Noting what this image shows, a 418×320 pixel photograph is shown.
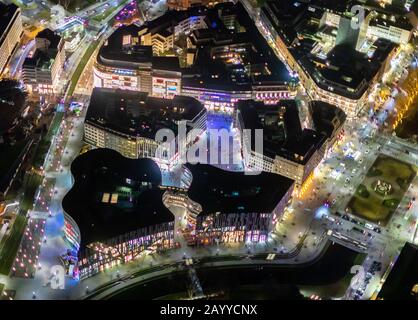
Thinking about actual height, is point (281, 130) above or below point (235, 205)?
above

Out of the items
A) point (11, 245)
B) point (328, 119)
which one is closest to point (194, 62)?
point (328, 119)

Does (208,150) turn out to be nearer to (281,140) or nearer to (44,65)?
(281,140)

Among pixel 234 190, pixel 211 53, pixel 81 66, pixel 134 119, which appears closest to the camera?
pixel 234 190

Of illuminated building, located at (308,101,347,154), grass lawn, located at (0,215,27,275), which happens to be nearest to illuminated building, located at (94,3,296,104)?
illuminated building, located at (308,101,347,154)

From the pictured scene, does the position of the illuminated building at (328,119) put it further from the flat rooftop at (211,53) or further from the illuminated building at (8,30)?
the illuminated building at (8,30)

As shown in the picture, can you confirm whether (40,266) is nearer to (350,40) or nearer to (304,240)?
(304,240)

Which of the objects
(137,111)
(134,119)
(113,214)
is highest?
(134,119)
